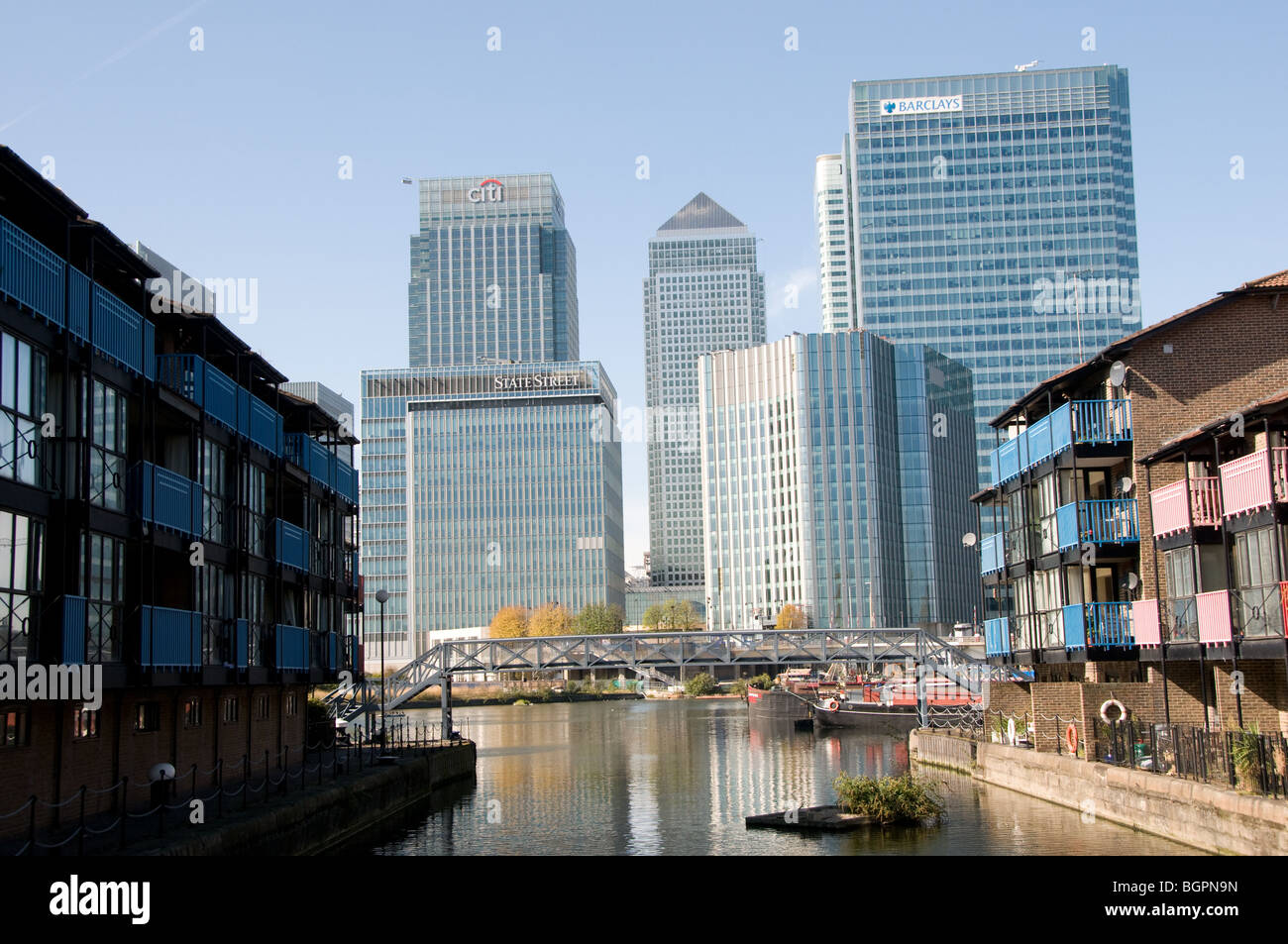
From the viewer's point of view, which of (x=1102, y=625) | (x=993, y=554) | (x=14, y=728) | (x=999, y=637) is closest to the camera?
(x=14, y=728)

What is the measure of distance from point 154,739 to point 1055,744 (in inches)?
1124

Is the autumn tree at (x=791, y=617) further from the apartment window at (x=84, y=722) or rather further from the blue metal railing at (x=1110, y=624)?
the apartment window at (x=84, y=722)

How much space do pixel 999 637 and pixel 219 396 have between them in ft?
102

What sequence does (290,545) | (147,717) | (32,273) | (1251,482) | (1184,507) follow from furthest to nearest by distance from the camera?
(290,545)
(1184,507)
(147,717)
(1251,482)
(32,273)

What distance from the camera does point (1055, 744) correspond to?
43.0 meters

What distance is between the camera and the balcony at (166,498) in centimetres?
3039

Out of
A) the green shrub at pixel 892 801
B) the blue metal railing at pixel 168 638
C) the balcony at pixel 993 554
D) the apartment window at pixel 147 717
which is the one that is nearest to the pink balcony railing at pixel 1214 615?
the green shrub at pixel 892 801

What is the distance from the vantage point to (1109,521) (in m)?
39.9

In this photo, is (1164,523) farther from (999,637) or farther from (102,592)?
(102,592)

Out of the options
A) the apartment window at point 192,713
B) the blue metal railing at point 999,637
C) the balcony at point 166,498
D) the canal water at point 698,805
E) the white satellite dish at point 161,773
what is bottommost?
the canal water at point 698,805

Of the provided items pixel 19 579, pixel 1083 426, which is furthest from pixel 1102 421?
pixel 19 579

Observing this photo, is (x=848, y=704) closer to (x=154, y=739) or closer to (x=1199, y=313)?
(x=1199, y=313)

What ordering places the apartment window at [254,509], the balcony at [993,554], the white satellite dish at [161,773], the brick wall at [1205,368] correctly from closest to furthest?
the white satellite dish at [161,773], the apartment window at [254,509], the brick wall at [1205,368], the balcony at [993,554]

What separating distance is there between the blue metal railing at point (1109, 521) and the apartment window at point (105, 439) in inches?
1106
